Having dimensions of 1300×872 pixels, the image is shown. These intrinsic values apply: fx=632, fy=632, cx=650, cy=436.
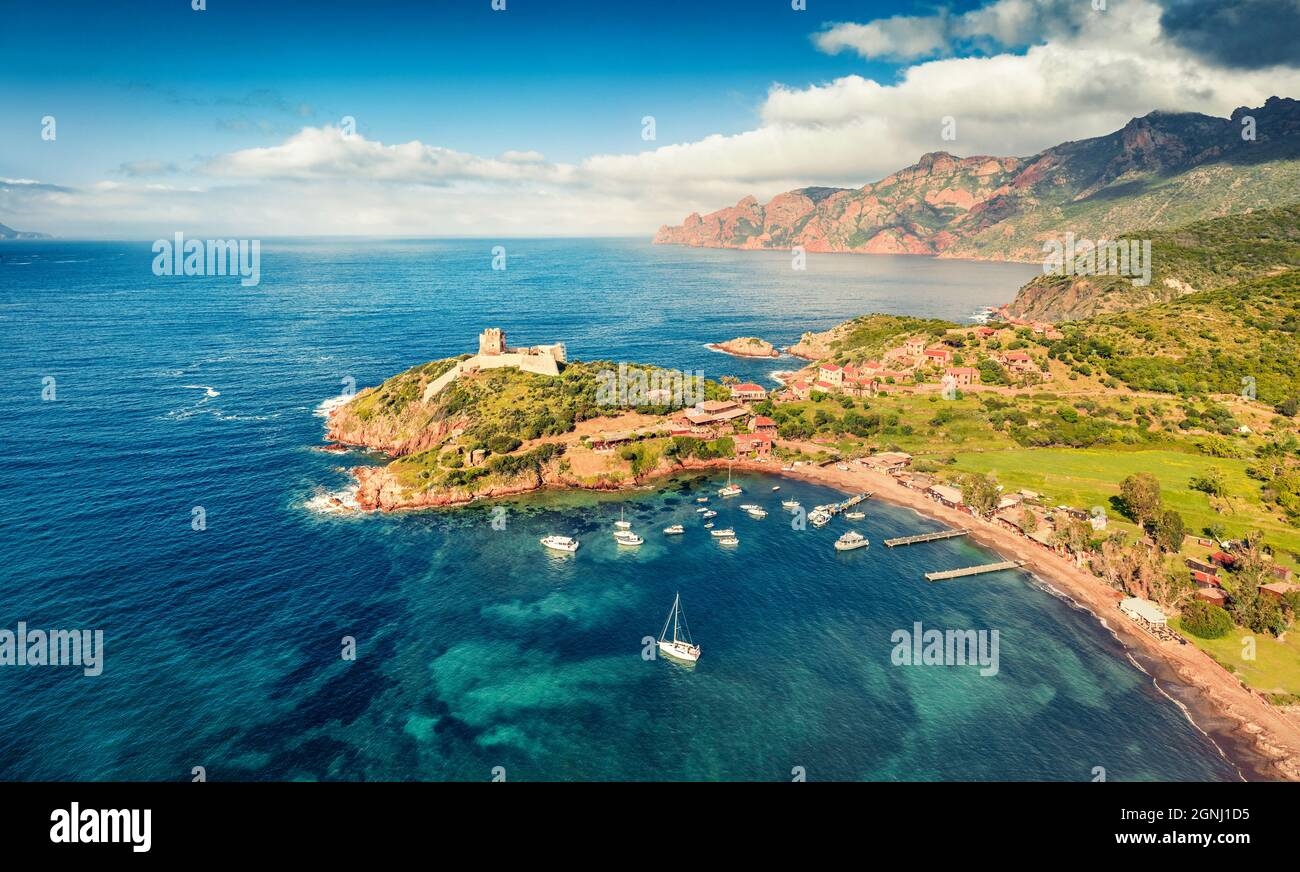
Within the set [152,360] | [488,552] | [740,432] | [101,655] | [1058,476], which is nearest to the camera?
[101,655]

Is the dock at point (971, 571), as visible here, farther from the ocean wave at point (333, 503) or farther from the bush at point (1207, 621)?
the ocean wave at point (333, 503)

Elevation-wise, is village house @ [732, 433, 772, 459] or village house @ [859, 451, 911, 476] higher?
village house @ [732, 433, 772, 459]

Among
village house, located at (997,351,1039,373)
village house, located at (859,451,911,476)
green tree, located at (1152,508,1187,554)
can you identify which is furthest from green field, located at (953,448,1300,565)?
village house, located at (997,351,1039,373)

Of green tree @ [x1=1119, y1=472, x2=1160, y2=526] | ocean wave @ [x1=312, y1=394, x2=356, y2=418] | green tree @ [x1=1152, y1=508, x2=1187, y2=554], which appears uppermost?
ocean wave @ [x1=312, y1=394, x2=356, y2=418]

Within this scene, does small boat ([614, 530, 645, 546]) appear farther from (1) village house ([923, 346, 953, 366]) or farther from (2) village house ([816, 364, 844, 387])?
(1) village house ([923, 346, 953, 366])

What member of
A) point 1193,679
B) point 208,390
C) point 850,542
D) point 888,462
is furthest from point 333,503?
point 1193,679
